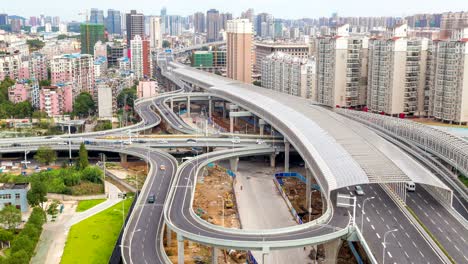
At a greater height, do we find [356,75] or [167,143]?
[356,75]

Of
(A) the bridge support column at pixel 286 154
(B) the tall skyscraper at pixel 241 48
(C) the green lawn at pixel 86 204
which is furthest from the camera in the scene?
(B) the tall skyscraper at pixel 241 48

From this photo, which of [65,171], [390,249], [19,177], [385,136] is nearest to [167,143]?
[65,171]

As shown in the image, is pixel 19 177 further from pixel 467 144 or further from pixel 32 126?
pixel 467 144

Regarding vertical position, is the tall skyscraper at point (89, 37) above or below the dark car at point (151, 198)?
above

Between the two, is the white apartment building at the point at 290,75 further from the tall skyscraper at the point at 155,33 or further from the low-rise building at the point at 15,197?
the tall skyscraper at the point at 155,33

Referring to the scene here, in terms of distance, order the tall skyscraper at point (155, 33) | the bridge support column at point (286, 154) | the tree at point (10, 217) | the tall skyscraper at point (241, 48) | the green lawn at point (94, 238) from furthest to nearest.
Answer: the tall skyscraper at point (155, 33), the tall skyscraper at point (241, 48), the bridge support column at point (286, 154), the tree at point (10, 217), the green lawn at point (94, 238)

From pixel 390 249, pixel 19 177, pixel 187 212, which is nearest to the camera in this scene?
pixel 390 249

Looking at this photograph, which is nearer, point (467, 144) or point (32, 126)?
point (467, 144)

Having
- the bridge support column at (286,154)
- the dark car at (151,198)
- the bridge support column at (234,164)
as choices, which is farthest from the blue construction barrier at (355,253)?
the bridge support column at (234,164)
